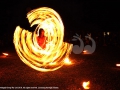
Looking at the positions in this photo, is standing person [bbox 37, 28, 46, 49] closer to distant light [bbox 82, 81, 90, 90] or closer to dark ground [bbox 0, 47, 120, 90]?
dark ground [bbox 0, 47, 120, 90]

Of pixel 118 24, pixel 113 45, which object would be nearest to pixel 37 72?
pixel 113 45

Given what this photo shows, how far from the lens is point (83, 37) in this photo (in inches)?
956

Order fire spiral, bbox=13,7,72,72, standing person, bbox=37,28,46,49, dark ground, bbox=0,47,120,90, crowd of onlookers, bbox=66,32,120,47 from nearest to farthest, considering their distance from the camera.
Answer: dark ground, bbox=0,47,120,90, fire spiral, bbox=13,7,72,72, standing person, bbox=37,28,46,49, crowd of onlookers, bbox=66,32,120,47

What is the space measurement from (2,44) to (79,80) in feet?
44.9

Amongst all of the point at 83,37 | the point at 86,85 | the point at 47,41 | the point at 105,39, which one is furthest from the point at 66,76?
the point at 83,37

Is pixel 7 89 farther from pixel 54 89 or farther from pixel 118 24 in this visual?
pixel 118 24

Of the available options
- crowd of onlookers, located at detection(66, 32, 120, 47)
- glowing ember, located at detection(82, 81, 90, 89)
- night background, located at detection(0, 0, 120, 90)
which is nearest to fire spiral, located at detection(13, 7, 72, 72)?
night background, located at detection(0, 0, 120, 90)

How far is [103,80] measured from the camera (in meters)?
8.48

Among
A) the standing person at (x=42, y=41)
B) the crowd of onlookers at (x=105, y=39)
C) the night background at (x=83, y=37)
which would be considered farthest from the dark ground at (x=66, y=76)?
the crowd of onlookers at (x=105, y=39)

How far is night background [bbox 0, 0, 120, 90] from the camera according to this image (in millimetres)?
8387

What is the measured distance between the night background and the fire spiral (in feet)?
1.61

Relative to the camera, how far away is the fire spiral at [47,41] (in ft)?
34.9

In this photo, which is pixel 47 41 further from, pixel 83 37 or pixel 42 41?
pixel 83 37

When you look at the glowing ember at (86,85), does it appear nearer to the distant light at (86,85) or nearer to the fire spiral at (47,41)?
the distant light at (86,85)
